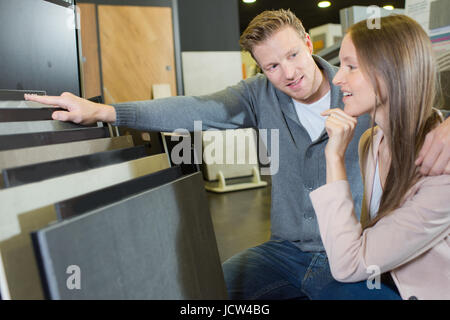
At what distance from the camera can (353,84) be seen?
901mm

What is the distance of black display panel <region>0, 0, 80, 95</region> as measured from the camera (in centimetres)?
77

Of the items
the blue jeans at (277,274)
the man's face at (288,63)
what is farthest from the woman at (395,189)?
the man's face at (288,63)

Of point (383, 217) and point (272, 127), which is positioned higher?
point (272, 127)

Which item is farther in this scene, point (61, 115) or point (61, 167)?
point (61, 115)

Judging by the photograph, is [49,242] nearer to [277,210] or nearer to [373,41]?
[373,41]

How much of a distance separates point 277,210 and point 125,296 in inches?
35.9

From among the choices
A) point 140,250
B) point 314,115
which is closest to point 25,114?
point 140,250

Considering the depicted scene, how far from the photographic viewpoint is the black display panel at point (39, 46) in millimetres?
775

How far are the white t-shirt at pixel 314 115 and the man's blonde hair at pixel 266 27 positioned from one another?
228 mm

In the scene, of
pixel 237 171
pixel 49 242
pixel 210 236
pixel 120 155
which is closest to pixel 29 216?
pixel 49 242

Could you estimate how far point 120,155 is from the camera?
0.65 m

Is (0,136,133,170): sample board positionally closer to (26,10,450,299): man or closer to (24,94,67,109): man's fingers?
(24,94,67,109): man's fingers

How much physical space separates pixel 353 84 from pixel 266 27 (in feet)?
1.57

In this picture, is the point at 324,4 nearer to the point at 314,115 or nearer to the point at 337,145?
the point at 314,115
